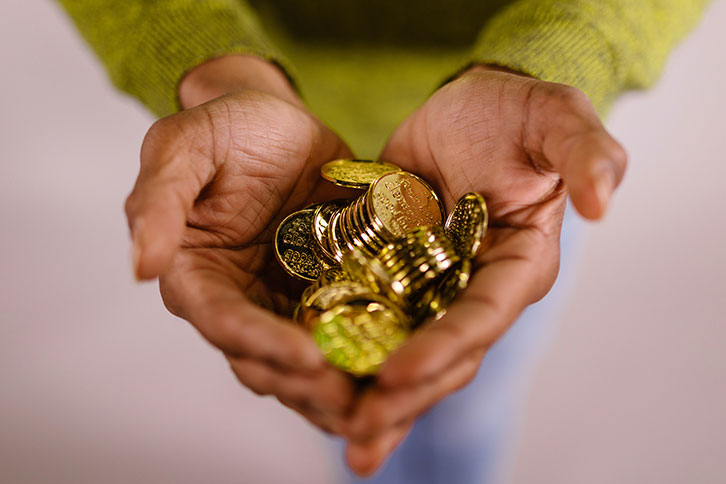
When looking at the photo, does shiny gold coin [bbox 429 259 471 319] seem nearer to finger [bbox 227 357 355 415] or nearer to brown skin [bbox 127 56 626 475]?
brown skin [bbox 127 56 626 475]

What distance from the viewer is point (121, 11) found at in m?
1.79

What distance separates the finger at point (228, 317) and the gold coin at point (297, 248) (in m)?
0.16

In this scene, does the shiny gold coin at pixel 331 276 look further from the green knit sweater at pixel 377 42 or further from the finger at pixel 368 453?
the green knit sweater at pixel 377 42

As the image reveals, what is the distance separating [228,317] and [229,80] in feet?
2.67

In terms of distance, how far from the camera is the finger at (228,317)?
3.32 ft

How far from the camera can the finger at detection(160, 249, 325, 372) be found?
1.01 m

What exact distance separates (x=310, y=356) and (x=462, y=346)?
0.25 m

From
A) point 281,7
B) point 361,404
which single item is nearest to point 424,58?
point 281,7

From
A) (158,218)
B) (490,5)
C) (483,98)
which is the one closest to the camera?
(158,218)

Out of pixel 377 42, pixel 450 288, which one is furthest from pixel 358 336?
pixel 377 42

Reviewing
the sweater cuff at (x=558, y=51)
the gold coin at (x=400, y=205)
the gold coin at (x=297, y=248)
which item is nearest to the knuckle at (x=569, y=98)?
the sweater cuff at (x=558, y=51)

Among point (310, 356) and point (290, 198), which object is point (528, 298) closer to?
point (310, 356)

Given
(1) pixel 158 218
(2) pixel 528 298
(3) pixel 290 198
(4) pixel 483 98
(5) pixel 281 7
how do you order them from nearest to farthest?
1. (1) pixel 158 218
2. (2) pixel 528 298
3. (4) pixel 483 98
4. (3) pixel 290 198
5. (5) pixel 281 7

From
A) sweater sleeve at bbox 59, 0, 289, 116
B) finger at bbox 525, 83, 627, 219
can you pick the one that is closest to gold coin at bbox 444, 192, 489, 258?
finger at bbox 525, 83, 627, 219
